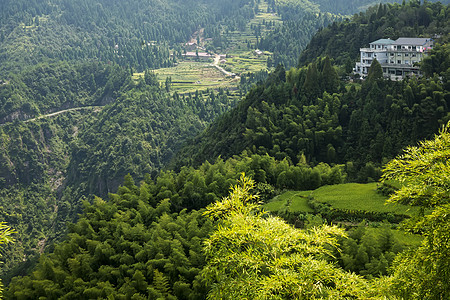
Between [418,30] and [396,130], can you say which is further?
[418,30]

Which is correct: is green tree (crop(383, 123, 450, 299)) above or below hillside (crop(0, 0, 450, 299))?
above

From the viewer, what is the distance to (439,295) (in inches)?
404

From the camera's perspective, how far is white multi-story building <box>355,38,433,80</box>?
54531 mm

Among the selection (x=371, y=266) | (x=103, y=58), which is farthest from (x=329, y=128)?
(x=103, y=58)

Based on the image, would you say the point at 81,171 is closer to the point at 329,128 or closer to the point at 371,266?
the point at 329,128

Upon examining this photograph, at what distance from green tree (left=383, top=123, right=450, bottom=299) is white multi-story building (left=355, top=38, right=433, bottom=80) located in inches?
1802

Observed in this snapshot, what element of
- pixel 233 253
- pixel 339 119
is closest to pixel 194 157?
pixel 339 119

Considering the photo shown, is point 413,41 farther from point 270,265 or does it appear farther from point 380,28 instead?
point 270,265

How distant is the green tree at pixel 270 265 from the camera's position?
1135 cm

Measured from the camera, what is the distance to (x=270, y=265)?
11914 millimetres

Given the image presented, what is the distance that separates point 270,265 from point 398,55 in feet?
170

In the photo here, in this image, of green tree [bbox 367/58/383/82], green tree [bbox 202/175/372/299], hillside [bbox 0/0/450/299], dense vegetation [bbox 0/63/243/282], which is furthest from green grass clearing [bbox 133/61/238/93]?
green tree [bbox 202/175/372/299]

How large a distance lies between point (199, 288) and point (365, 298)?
1341 cm

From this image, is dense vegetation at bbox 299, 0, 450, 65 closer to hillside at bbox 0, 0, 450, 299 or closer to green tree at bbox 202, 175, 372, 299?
hillside at bbox 0, 0, 450, 299
